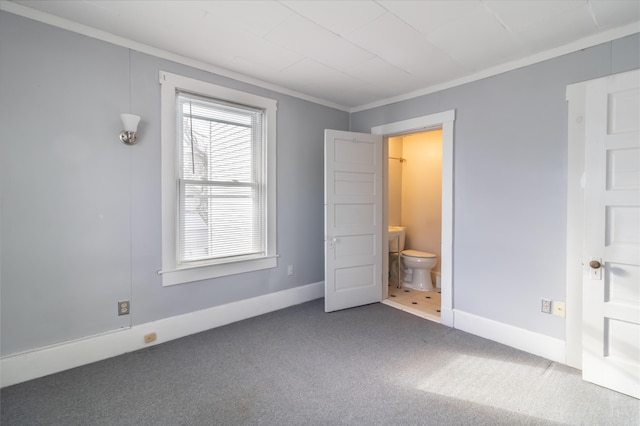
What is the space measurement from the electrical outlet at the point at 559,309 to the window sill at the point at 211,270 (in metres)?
2.64

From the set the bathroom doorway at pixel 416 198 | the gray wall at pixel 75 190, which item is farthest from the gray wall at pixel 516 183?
the gray wall at pixel 75 190

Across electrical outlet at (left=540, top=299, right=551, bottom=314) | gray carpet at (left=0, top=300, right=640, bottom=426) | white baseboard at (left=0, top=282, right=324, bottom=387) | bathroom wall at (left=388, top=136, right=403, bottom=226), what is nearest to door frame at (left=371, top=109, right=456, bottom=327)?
gray carpet at (left=0, top=300, right=640, bottom=426)

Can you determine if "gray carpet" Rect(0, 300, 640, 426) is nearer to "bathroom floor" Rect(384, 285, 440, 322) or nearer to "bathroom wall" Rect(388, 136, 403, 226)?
"bathroom floor" Rect(384, 285, 440, 322)

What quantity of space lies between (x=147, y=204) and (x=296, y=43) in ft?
6.04

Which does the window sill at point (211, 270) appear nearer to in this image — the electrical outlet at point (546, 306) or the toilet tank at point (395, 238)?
the toilet tank at point (395, 238)

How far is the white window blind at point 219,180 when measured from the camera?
2.78 meters

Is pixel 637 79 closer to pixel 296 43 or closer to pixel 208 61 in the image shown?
pixel 296 43

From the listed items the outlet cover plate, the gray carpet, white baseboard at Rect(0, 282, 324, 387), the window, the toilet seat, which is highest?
the window

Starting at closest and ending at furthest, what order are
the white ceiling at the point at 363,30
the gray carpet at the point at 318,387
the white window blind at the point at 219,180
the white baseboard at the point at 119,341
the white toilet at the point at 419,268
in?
the gray carpet at the point at 318,387
the white ceiling at the point at 363,30
the white baseboard at the point at 119,341
the white window blind at the point at 219,180
the white toilet at the point at 419,268

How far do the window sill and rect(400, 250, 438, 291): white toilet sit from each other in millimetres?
2039

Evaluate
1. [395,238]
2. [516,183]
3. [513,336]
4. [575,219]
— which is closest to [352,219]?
[395,238]

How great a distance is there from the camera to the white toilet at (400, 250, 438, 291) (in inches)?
166

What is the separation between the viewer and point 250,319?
3156 millimetres

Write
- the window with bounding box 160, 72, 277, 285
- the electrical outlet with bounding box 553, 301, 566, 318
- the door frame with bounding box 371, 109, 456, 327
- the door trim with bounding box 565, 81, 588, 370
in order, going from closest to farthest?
the door trim with bounding box 565, 81, 588, 370
the electrical outlet with bounding box 553, 301, 566, 318
the window with bounding box 160, 72, 277, 285
the door frame with bounding box 371, 109, 456, 327
